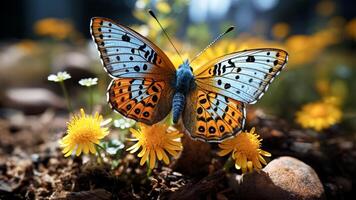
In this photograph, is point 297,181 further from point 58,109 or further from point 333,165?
point 58,109

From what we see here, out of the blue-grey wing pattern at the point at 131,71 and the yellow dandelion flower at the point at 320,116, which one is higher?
the blue-grey wing pattern at the point at 131,71

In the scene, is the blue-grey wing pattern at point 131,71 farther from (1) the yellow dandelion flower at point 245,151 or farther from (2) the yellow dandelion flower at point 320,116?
(2) the yellow dandelion flower at point 320,116

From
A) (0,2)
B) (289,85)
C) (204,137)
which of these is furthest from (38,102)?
(0,2)

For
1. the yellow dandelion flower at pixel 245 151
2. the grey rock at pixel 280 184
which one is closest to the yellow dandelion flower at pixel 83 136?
the yellow dandelion flower at pixel 245 151

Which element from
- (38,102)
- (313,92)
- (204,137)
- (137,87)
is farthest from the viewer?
(313,92)

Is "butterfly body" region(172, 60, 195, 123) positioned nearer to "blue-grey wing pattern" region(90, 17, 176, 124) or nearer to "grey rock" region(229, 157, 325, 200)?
"blue-grey wing pattern" region(90, 17, 176, 124)

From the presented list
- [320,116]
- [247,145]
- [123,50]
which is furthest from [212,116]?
[320,116]
